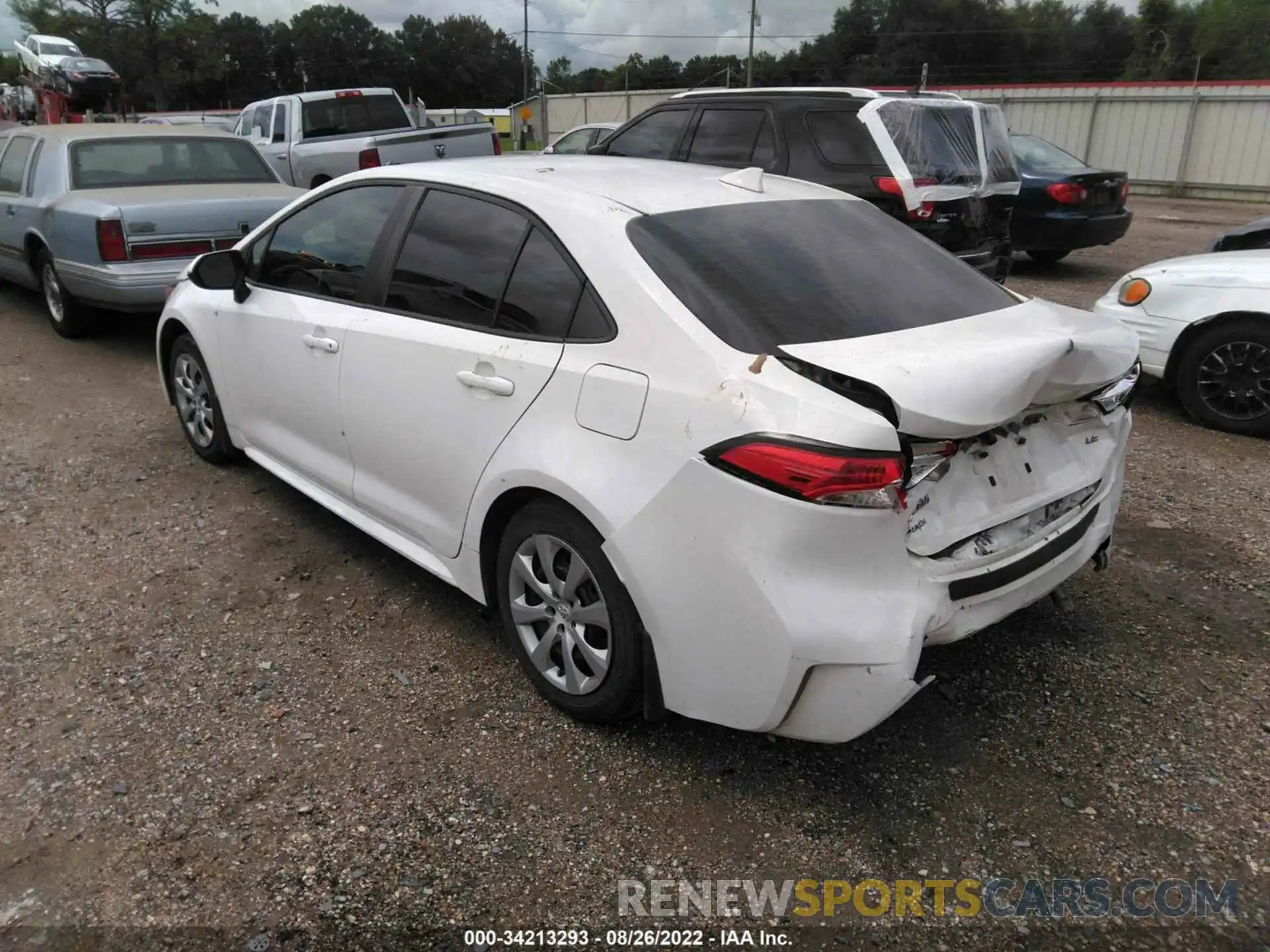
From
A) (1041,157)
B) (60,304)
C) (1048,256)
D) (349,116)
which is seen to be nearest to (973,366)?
(60,304)

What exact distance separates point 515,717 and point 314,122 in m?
12.0

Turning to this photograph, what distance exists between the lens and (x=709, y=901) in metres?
2.38

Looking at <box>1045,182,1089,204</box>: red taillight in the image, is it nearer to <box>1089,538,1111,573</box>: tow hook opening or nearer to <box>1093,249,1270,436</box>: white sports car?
<box>1093,249,1270,436</box>: white sports car

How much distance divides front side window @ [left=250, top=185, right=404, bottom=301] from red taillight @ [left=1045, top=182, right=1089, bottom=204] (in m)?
8.61

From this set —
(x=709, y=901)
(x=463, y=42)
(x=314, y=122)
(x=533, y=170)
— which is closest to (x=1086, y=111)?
(x=314, y=122)

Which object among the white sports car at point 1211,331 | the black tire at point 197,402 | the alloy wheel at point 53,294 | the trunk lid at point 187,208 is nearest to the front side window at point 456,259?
the black tire at point 197,402

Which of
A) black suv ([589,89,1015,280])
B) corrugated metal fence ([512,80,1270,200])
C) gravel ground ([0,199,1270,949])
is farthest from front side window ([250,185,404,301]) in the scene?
corrugated metal fence ([512,80,1270,200])

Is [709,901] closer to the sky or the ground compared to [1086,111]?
closer to the ground

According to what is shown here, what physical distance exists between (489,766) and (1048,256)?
10.6 m

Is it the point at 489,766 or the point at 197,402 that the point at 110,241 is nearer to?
the point at 197,402

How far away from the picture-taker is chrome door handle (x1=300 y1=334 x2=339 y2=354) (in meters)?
3.64

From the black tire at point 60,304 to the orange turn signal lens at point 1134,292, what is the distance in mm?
7558

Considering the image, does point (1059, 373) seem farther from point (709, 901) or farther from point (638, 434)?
point (709, 901)

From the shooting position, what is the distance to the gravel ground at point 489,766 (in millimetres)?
2379
